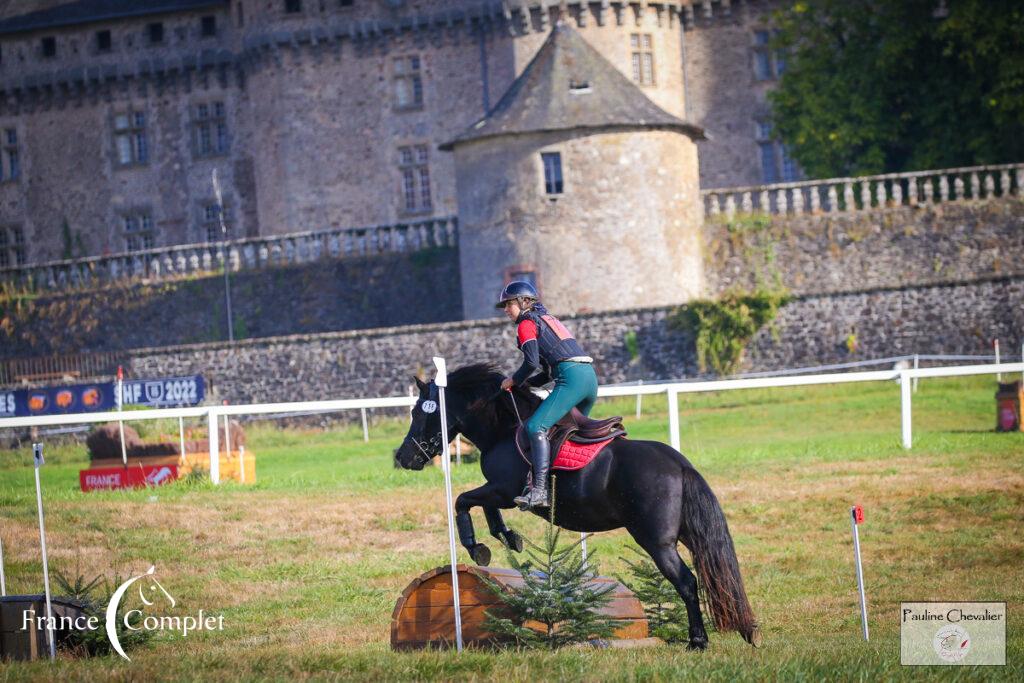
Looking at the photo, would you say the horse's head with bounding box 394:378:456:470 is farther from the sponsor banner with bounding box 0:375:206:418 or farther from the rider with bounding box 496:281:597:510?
the sponsor banner with bounding box 0:375:206:418

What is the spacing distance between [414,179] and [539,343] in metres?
43.5

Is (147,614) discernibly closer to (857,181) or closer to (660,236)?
(660,236)

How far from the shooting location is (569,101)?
1690 inches

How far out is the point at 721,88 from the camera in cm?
5459

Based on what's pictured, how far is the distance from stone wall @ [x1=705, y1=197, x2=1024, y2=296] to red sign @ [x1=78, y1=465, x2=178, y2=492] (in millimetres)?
22793

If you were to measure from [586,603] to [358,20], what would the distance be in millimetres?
44904

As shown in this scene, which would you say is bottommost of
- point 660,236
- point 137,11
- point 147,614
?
point 147,614

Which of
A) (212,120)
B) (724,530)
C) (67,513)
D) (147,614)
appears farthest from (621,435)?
(212,120)

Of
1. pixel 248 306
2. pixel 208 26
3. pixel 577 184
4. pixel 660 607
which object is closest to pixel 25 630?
pixel 660 607

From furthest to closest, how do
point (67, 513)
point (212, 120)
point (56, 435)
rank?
point (212, 120) < point (56, 435) < point (67, 513)

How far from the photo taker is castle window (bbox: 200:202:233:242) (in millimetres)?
59250

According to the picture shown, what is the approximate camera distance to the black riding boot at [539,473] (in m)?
13.2

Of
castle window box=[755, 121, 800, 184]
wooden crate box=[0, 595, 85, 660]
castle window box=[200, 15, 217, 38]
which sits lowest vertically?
wooden crate box=[0, 595, 85, 660]

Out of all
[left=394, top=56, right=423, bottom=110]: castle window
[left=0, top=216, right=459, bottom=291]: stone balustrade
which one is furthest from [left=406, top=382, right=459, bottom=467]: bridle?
[left=394, top=56, right=423, bottom=110]: castle window
